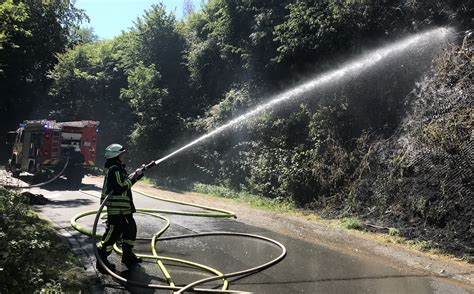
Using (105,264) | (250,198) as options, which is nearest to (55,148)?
(250,198)

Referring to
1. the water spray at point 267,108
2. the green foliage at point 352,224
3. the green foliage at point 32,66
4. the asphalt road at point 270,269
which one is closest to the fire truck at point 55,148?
the water spray at point 267,108

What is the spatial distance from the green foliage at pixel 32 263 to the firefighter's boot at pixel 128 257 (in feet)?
2.10

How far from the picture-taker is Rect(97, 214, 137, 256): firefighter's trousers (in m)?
6.19

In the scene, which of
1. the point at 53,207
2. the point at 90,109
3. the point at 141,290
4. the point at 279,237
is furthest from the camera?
the point at 90,109

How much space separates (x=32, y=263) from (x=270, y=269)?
3.27 metres

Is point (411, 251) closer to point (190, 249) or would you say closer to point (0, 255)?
point (190, 249)

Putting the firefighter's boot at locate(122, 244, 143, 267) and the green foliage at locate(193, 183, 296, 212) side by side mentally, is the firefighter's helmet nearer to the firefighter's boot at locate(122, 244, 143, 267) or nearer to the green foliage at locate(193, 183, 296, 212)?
the firefighter's boot at locate(122, 244, 143, 267)

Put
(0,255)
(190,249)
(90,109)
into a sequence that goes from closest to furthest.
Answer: (0,255) < (190,249) < (90,109)

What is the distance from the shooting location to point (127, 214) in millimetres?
6387

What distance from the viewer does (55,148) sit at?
17062 millimetres

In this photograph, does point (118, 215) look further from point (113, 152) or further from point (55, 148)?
point (55, 148)

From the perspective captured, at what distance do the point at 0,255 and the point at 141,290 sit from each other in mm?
1670

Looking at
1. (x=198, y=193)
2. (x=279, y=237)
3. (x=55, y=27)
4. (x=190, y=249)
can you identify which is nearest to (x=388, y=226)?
(x=279, y=237)

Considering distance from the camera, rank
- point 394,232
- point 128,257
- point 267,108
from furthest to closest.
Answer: point 267,108 < point 394,232 < point 128,257
